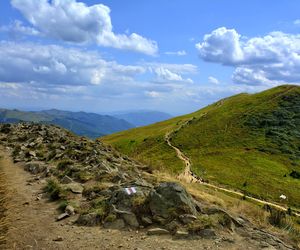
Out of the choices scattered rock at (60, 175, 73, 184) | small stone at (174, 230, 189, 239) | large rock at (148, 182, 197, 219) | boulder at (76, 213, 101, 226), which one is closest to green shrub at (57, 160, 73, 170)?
scattered rock at (60, 175, 73, 184)

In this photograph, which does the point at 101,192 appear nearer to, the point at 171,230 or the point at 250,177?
the point at 171,230

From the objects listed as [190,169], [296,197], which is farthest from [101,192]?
[190,169]

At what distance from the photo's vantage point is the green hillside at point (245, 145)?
238ft

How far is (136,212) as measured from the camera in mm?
14938

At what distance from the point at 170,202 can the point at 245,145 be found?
8673 centimetres

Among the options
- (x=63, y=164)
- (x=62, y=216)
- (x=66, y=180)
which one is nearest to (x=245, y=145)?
(x=63, y=164)

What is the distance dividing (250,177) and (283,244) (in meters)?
62.9

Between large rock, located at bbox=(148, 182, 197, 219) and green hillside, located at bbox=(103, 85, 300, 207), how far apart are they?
157 ft

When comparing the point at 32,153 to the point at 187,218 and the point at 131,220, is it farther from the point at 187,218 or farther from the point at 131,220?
the point at 187,218

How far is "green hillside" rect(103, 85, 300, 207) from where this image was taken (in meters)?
72.5

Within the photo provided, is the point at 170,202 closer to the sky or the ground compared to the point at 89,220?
closer to the sky

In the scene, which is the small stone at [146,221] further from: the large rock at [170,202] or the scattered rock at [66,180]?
the scattered rock at [66,180]

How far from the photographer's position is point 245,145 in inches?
3880

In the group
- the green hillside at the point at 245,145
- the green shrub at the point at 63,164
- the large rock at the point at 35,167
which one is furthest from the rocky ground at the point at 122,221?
the green hillside at the point at 245,145
